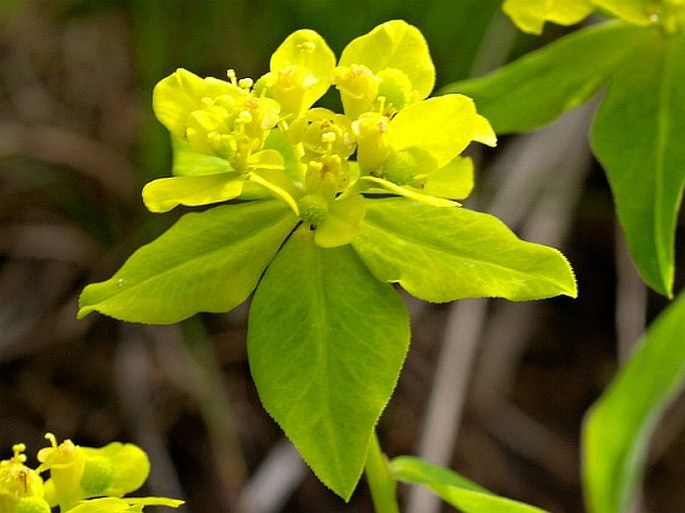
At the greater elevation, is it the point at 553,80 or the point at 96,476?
the point at 553,80

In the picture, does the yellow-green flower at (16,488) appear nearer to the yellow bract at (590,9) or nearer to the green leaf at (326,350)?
the green leaf at (326,350)

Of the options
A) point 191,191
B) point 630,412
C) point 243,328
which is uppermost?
point 191,191

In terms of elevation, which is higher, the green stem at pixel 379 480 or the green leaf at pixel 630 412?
the green stem at pixel 379 480

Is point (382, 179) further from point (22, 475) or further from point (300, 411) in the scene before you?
point (22, 475)

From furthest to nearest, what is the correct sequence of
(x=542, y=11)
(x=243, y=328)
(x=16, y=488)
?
1. (x=243, y=328)
2. (x=542, y=11)
3. (x=16, y=488)

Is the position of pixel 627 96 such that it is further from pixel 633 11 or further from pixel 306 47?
pixel 306 47

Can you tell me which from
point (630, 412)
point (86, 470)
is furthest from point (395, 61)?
point (630, 412)

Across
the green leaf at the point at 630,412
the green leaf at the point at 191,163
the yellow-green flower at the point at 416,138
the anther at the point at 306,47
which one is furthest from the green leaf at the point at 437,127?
the green leaf at the point at 630,412
